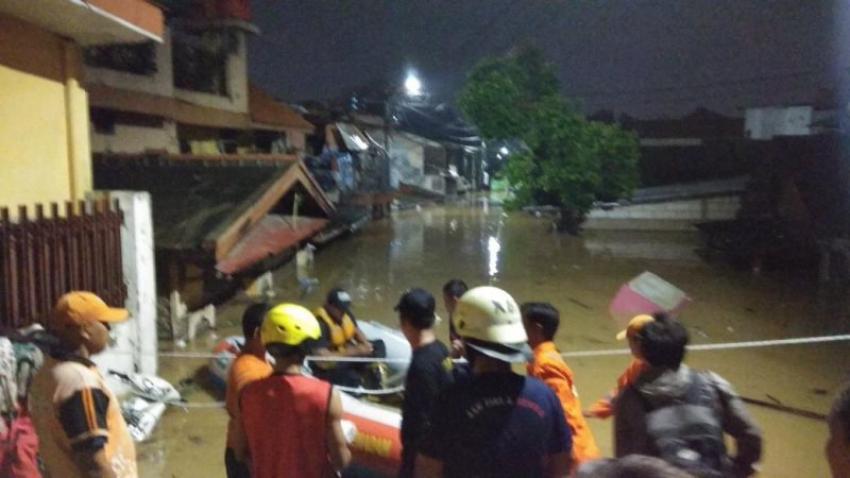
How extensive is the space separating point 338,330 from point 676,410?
4.89 metres

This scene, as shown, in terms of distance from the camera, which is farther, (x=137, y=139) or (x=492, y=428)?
(x=137, y=139)

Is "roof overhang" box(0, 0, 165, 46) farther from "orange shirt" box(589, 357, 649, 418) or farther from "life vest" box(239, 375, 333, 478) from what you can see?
"orange shirt" box(589, 357, 649, 418)

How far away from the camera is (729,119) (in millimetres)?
41281

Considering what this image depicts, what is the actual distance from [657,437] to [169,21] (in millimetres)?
18028

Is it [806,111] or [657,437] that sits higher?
[806,111]

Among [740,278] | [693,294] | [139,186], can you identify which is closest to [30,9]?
[139,186]

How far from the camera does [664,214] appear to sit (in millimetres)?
26844

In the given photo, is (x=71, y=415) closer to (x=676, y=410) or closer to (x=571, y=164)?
(x=676, y=410)

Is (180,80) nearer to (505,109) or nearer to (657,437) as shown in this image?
(657,437)

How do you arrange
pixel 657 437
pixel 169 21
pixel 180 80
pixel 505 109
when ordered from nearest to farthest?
pixel 657 437 → pixel 180 80 → pixel 169 21 → pixel 505 109

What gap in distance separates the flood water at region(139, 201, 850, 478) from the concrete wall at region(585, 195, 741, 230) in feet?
4.09

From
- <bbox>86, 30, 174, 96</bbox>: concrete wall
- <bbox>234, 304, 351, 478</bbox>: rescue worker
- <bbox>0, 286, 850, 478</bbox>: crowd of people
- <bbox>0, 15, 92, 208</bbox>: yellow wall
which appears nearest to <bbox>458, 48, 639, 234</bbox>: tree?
<bbox>86, 30, 174, 96</bbox>: concrete wall

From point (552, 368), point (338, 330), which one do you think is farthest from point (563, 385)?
point (338, 330)

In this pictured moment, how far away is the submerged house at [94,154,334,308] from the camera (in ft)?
29.0
